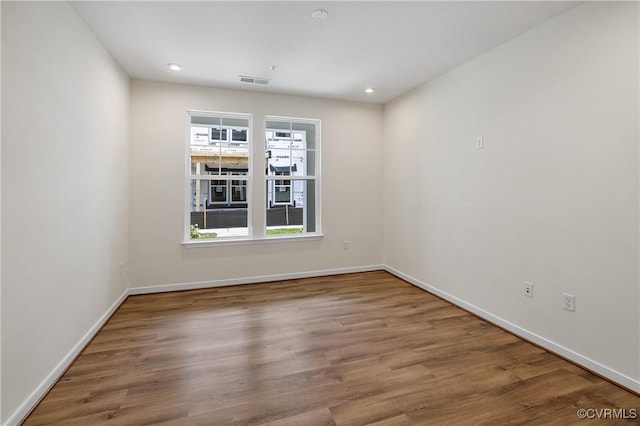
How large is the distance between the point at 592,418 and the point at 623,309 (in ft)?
2.46

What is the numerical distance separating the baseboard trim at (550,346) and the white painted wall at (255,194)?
1540 millimetres

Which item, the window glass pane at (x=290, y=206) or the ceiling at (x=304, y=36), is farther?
the window glass pane at (x=290, y=206)

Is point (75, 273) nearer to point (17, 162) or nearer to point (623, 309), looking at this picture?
point (17, 162)

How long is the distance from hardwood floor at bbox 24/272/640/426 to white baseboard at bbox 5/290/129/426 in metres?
0.04

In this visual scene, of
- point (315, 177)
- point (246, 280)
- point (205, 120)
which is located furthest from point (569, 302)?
point (205, 120)

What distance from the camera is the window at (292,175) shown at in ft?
13.8

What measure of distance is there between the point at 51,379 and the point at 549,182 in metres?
3.75

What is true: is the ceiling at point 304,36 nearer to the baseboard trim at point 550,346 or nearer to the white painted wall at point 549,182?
the white painted wall at point 549,182

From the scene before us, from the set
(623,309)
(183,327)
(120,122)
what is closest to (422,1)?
(623,309)

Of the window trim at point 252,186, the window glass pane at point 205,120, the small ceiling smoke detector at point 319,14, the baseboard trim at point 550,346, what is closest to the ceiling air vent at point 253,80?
the window trim at point 252,186

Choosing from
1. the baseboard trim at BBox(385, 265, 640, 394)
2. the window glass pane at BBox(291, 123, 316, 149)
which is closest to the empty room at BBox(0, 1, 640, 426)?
the baseboard trim at BBox(385, 265, 640, 394)

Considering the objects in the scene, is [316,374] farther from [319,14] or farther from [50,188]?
[319,14]

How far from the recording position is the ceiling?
216 centimetres

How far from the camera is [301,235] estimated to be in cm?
428
